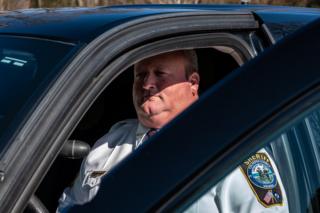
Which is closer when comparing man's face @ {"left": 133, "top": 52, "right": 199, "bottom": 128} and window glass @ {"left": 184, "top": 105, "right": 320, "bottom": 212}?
window glass @ {"left": 184, "top": 105, "right": 320, "bottom": 212}

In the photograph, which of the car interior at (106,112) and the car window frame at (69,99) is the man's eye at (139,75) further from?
the car window frame at (69,99)

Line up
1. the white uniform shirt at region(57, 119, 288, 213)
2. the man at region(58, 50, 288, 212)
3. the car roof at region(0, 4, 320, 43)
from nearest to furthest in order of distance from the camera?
the white uniform shirt at region(57, 119, 288, 213) → the car roof at region(0, 4, 320, 43) → the man at region(58, 50, 288, 212)

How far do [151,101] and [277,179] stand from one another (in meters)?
0.80

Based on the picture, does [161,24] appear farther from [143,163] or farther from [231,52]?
[143,163]

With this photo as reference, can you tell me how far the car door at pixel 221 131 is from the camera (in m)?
1.14

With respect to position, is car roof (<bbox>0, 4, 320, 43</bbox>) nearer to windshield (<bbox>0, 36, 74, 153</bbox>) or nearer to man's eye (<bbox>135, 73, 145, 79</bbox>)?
windshield (<bbox>0, 36, 74, 153</bbox>)

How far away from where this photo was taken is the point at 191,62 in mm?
2287

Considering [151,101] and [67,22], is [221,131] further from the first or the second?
[151,101]

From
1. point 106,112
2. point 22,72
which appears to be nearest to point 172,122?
point 22,72

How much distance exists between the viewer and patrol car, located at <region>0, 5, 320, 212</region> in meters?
1.15

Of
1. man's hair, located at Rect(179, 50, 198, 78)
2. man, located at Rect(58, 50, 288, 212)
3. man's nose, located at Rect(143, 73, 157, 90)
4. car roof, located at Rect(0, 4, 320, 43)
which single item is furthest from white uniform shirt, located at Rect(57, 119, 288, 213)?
car roof, located at Rect(0, 4, 320, 43)

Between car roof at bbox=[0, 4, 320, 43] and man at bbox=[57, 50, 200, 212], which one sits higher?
car roof at bbox=[0, 4, 320, 43]

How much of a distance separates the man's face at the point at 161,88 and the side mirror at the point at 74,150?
216 millimetres

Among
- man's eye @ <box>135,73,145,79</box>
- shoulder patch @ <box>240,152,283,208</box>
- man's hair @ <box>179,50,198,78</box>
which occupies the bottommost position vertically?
shoulder patch @ <box>240,152,283,208</box>
